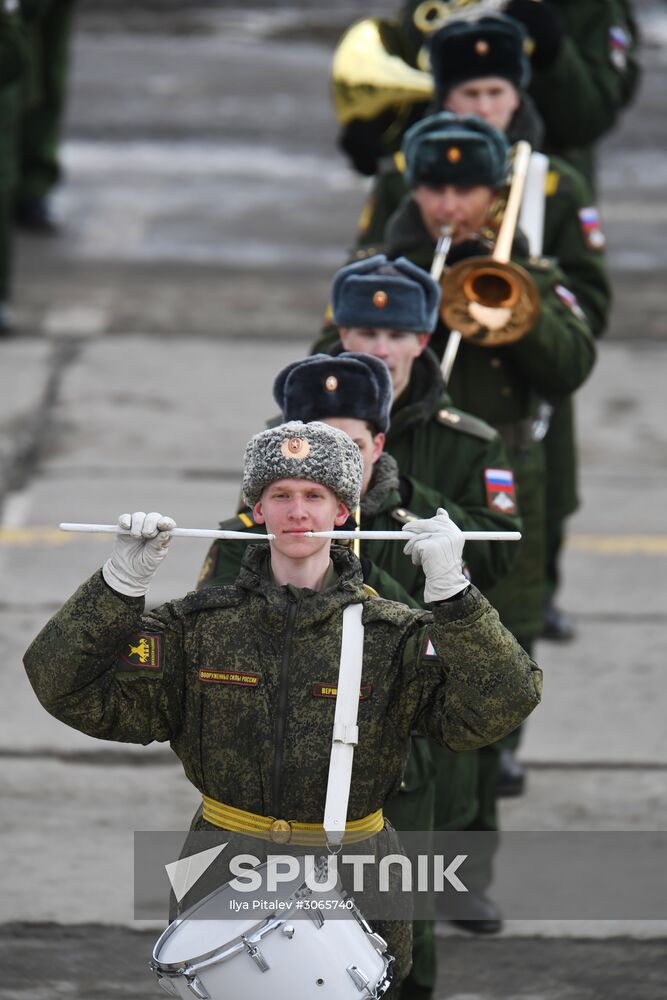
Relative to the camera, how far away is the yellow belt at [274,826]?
4129 mm

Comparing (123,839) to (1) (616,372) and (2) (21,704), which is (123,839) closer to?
(2) (21,704)

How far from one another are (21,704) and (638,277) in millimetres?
6147

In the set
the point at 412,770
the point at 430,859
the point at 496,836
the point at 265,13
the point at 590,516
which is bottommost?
the point at 265,13

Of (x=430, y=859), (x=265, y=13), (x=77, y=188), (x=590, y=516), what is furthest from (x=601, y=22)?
(x=265, y=13)

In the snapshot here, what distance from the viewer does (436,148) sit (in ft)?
20.1

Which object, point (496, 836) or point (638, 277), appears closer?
point (496, 836)

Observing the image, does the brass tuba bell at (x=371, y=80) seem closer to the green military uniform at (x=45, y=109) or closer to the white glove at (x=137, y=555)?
the white glove at (x=137, y=555)

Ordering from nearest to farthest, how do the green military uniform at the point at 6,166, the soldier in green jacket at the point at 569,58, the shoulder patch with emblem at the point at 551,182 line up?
the shoulder patch with emblem at the point at 551,182, the soldier in green jacket at the point at 569,58, the green military uniform at the point at 6,166

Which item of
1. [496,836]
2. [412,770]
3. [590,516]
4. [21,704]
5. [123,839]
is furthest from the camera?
[590,516]

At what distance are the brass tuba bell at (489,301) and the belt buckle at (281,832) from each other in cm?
236

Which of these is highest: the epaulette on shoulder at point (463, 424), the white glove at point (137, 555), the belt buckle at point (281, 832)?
the white glove at point (137, 555)

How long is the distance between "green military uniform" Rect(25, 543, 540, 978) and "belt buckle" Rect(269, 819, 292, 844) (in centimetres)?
3

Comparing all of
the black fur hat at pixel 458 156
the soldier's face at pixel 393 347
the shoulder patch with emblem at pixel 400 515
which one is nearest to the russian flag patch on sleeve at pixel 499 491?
the soldier's face at pixel 393 347

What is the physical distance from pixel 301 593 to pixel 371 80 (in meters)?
4.40
